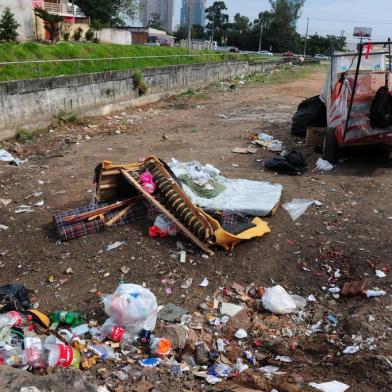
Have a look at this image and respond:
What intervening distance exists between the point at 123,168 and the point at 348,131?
3.71 meters

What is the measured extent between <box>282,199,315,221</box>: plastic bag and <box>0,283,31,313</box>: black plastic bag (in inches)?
124

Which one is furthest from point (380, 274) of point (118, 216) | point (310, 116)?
point (310, 116)

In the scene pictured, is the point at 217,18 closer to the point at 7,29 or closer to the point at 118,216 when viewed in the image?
the point at 7,29

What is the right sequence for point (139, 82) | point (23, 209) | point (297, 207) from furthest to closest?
point (139, 82)
point (23, 209)
point (297, 207)

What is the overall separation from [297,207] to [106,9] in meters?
35.0

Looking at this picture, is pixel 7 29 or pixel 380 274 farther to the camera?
pixel 7 29

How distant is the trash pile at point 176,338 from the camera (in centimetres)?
299

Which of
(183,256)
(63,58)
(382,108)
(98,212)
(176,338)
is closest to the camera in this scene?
(176,338)

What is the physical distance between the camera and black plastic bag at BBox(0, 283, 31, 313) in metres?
3.71

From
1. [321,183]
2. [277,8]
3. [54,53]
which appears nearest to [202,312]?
[321,183]

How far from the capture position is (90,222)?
508cm

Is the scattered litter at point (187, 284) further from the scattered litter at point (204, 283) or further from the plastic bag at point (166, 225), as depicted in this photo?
the plastic bag at point (166, 225)

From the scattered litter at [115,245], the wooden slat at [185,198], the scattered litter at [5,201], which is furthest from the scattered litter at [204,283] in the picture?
the scattered litter at [5,201]

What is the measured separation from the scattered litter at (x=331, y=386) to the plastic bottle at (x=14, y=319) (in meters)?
2.22
